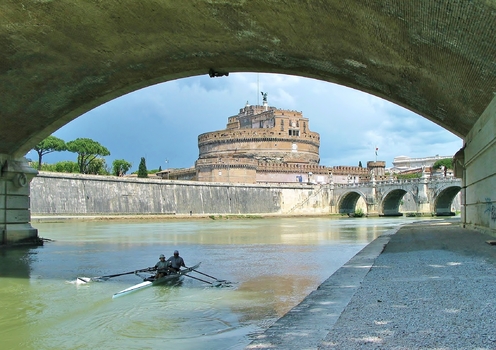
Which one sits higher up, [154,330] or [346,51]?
[346,51]

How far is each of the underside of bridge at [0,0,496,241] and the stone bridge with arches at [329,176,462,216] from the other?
1942 inches

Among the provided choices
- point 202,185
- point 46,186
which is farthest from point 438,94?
point 202,185

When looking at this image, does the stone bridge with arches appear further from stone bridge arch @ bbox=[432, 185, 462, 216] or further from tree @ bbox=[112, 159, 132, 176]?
tree @ bbox=[112, 159, 132, 176]

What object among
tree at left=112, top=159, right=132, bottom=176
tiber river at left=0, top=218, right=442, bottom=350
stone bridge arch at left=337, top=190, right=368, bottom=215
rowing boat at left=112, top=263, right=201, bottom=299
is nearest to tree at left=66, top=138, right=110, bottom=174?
tree at left=112, top=159, right=132, bottom=176

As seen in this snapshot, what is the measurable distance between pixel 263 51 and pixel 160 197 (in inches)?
1950

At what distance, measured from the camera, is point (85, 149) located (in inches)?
2972

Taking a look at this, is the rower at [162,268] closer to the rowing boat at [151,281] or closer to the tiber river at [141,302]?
the rowing boat at [151,281]

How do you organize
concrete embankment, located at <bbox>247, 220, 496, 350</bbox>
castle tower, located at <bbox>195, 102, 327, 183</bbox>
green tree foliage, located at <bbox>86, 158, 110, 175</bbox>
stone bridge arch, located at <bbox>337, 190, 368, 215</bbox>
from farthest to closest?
castle tower, located at <bbox>195, 102, 327, 183</bbox>, green tree foliage, located at <bbox>86, 158, 110, 175</bbox>, stone bridge arch, located at <bbox>337, 190, 368, 215</bbox>, concrete embankment, located at <bbox>247, 220, 496, 350</bbox>

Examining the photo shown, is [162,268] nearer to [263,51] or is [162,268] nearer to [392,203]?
[263,51]

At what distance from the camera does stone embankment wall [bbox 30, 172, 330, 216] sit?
1976 inches

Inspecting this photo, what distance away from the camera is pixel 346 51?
1223cm

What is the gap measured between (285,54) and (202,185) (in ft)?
177

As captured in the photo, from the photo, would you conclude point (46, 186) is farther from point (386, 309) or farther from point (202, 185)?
point (386, 309)

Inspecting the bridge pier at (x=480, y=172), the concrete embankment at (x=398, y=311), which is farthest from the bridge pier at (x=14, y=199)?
the bridge pier at (x=480, y=172)
